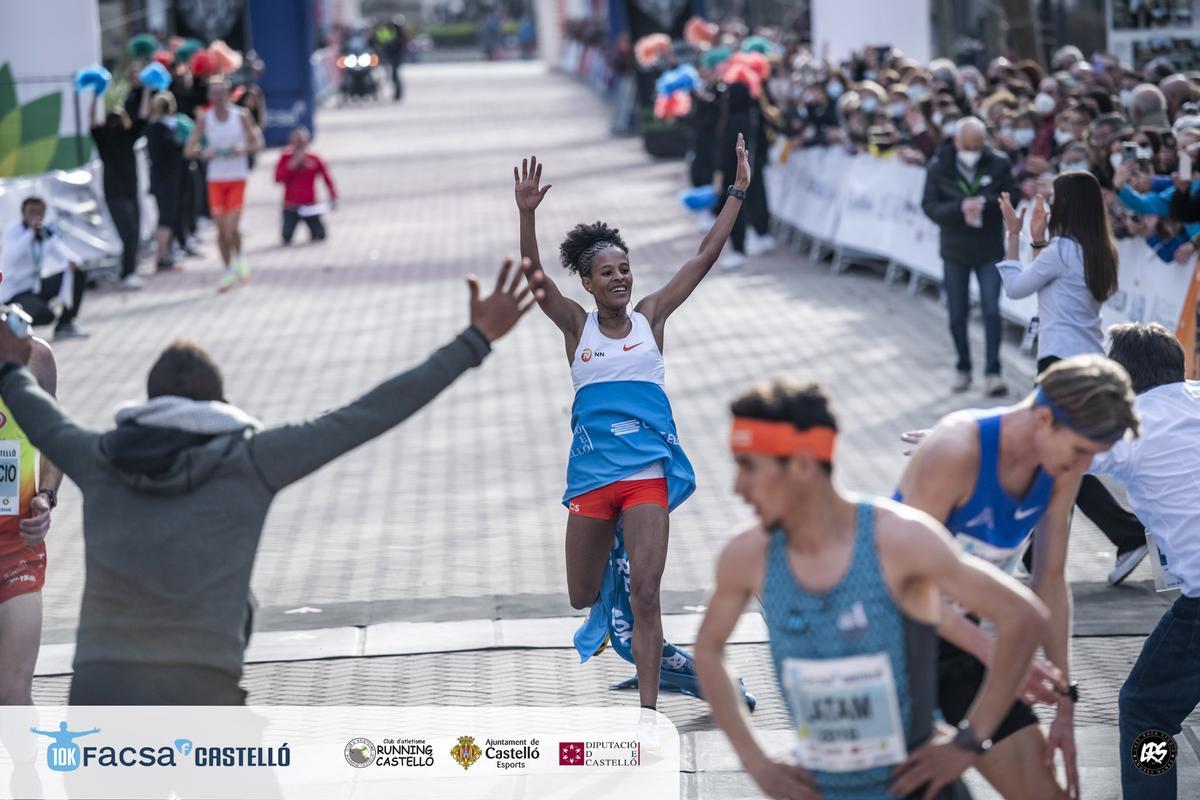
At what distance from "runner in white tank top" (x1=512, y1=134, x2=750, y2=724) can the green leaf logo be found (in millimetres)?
13033

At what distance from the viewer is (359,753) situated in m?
6.39

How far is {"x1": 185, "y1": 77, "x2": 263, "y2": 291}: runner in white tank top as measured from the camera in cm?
1834

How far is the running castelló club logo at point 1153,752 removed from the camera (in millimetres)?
5281

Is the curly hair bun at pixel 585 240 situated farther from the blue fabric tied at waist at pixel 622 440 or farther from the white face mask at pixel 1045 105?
the white face mask at pixel 1045 105

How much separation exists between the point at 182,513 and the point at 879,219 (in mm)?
14432

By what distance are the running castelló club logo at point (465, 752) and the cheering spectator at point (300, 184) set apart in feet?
54.1

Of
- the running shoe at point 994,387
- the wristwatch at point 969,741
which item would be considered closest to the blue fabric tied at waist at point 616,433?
the wristwatch at point 969,741

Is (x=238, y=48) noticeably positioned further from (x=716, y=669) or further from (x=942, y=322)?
(x=716, y=669)

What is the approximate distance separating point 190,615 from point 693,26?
82.1 feet

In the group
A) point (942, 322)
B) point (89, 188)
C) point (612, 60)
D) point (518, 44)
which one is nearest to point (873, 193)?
point (942, 322)

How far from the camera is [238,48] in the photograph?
34.4 metres

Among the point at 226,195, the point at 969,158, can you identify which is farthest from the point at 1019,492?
the point at 226,195

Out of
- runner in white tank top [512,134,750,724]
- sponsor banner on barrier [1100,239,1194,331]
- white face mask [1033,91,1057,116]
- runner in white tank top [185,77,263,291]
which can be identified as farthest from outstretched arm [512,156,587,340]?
runner in white tank top [185,77,263,291]

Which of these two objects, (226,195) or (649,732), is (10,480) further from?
(226,195)
